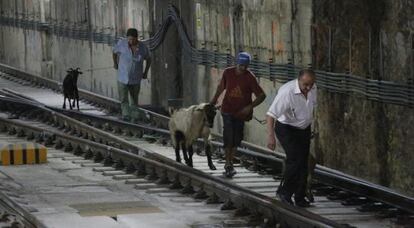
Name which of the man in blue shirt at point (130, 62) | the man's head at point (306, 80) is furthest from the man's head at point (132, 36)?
the man's head at point (306, 80)

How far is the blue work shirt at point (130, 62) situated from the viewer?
917 inches

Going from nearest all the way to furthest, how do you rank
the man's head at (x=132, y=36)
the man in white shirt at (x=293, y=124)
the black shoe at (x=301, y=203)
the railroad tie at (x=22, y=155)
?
1. the man in white shirt at (x=293, y=124)
2. the black shoe at (x=301, y=203)
3. the railroad tie at (x=22, y=155)
4. the man's head at (x=132, y=36)

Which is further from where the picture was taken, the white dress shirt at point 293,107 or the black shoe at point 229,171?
the black shoe at point 229,171

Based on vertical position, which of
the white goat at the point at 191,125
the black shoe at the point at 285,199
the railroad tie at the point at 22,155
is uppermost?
the white goat at the point at 191,125

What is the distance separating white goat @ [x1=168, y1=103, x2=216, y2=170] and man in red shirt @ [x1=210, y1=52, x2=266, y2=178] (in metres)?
0.27

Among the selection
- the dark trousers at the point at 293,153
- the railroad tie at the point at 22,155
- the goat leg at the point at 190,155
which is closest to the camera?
the dark trousers at the point at 293,153

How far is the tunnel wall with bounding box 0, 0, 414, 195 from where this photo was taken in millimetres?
16406

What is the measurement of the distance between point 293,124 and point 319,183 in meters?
2.37

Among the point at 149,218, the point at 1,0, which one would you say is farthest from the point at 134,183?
the point at 1,0

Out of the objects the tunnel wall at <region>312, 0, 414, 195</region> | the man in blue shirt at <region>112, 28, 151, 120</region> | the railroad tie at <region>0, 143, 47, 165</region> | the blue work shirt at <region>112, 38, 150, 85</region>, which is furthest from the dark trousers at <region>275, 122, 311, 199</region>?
the blue work shirt at <region>112, 38, 150, 85</region>

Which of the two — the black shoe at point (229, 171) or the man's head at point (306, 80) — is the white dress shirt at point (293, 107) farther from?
the black shoe at point (229, 171)

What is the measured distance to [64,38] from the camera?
37156mm

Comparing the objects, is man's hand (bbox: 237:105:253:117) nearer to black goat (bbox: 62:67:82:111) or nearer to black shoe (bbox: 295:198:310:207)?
Result: black shoe (bbox: 295:198:310:207)

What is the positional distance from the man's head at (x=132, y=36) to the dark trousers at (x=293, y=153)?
9756 mm
